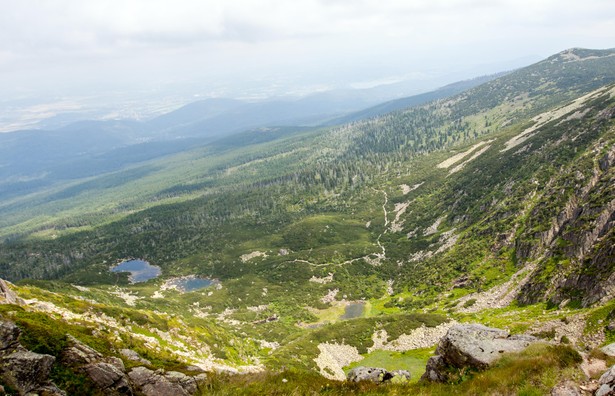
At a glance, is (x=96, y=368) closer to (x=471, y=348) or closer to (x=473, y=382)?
(x=473, y=382)

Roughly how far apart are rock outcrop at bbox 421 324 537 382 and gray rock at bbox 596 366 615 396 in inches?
241

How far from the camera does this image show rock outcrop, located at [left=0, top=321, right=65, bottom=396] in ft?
66.6

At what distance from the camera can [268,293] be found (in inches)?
6019

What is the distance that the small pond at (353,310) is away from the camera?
126 m

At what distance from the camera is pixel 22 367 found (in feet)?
68.9

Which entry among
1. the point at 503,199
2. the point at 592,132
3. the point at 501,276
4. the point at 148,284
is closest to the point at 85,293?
the point at 148,284

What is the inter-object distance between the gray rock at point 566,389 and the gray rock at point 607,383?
3.64 feet

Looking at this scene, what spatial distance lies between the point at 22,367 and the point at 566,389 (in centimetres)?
3071

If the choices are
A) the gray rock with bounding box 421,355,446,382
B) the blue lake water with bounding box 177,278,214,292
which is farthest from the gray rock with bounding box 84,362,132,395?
the blue lake water with bounding box 177,278,214,292

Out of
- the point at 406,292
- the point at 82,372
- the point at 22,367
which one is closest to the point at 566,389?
the point at 82,372

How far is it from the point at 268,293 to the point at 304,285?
52.4 feet

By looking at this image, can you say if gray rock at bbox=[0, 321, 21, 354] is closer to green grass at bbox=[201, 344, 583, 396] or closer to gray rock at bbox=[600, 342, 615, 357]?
green grass at bbox=[201, 344, 583, 396]

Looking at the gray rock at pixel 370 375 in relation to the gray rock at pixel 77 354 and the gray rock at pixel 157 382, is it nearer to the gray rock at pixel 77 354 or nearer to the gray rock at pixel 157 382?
the gray rock at pixel 157 382

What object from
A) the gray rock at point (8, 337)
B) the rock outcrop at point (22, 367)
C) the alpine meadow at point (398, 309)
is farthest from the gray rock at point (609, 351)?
the gray rock at point (8, 337)
